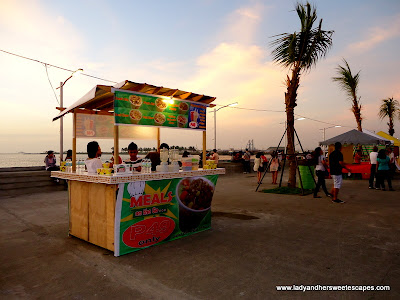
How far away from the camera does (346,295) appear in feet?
10.5

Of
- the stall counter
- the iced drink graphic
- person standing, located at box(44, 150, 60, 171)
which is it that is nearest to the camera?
the stall counter

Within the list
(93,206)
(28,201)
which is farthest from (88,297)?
(28,201)

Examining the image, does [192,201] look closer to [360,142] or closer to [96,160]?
[96,160]

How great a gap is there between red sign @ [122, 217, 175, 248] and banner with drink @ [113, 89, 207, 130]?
6.24 feet

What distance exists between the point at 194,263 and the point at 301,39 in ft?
36.2

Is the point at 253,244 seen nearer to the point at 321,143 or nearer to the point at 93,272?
the point at 93,272

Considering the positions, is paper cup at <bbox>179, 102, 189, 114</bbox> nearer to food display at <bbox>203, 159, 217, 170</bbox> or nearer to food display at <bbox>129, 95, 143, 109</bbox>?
food display at <bbox>129, 95, 143, 109</bbox>

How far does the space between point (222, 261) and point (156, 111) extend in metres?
3.15

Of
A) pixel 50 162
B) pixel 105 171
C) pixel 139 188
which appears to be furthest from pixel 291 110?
pixel 50 162

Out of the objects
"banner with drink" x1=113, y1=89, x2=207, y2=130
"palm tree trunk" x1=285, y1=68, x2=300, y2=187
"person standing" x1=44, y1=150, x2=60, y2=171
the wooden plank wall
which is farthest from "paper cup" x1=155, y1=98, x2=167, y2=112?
"person standing" x1=44, y1=150, x2=60, y2=171

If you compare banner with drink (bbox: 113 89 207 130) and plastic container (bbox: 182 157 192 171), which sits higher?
banner with drink (bbox: 113 89 207 130)

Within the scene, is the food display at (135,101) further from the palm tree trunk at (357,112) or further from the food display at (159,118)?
the palm tree trunk at (357,112)

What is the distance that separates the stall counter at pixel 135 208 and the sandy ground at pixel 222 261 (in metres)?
0.21

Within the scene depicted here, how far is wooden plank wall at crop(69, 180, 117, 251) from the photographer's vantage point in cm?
466
